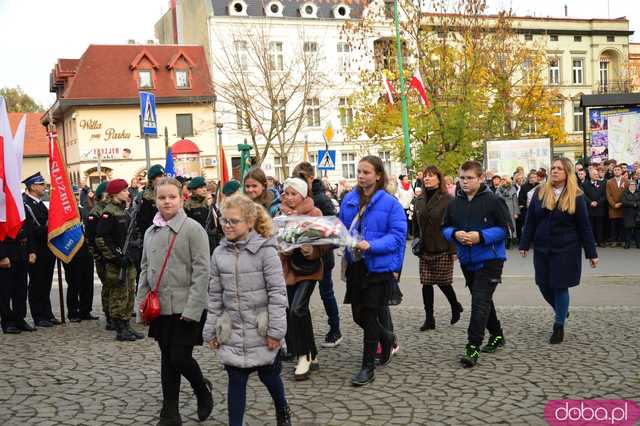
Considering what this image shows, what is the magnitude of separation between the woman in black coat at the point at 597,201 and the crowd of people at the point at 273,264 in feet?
28.9

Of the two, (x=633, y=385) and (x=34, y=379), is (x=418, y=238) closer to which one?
(x=633, y=385)

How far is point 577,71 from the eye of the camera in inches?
2124

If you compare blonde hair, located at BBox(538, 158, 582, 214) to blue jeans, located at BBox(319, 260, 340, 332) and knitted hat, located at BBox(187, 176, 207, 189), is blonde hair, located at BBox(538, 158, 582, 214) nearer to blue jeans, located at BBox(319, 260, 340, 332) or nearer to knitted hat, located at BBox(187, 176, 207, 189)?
blue jeans, located at BBox(319, 260, 340, 332)

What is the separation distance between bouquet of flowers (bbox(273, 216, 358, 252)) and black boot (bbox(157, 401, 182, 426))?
1579 millimetres

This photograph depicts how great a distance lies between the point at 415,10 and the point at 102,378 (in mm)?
23366

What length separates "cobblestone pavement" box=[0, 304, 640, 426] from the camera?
5137mm

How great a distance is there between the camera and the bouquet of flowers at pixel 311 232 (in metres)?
5.64

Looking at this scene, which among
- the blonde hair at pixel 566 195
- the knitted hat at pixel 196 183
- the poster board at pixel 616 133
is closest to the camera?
the blonde hair at pixel 566 195

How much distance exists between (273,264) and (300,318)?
1637 mm

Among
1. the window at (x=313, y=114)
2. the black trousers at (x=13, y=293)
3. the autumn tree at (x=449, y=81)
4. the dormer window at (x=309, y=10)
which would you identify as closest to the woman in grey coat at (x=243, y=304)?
the black trousers at (x=13, y=293)

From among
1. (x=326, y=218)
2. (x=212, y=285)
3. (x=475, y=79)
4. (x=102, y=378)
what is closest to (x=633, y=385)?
(x=326, y=218)

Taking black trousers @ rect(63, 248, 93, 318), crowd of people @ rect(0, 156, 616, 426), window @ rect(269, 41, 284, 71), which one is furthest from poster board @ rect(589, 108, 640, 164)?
window @ rect(269, 41, 284, 71)

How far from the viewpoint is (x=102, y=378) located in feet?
20.7

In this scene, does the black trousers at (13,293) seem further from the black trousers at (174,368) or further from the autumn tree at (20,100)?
the autumn tree at (20,100)
